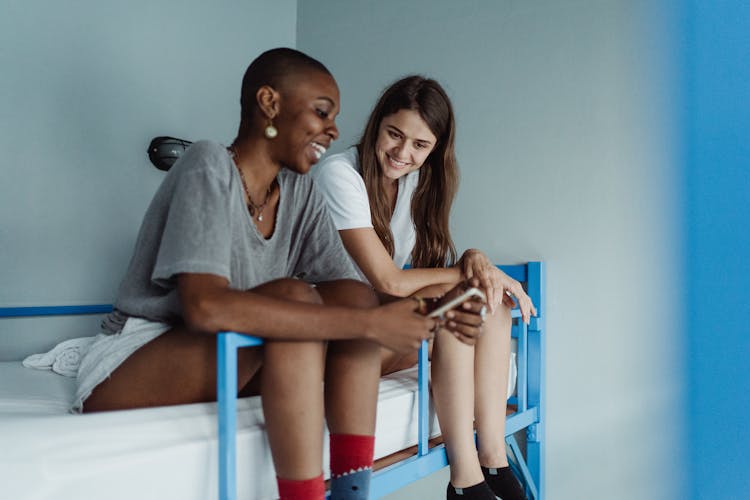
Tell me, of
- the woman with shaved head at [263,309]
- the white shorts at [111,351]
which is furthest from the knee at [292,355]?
the white shorts at [111,351]

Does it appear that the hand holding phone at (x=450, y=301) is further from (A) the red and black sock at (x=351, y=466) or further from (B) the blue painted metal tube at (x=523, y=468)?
(B) the blue painted metal tube at (x=523, y=468)

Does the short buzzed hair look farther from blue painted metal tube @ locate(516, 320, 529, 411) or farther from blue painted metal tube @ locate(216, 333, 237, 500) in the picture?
blue painted metal tube @ locate(516, 320, 529, 411)

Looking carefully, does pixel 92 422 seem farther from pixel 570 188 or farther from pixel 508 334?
pixel 570 188

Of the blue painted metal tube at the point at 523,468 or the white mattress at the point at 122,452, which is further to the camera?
the blue painted metal tube at the point at 523,468

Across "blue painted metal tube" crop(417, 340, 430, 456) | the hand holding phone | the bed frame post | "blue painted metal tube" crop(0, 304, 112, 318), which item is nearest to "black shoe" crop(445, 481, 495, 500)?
"blue painted metal tube" crop(417, 340, 430, 456)

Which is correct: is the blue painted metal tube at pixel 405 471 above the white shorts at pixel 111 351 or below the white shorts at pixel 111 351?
below

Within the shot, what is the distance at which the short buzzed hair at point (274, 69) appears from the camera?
104cm

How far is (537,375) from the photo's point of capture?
1819 millimetres

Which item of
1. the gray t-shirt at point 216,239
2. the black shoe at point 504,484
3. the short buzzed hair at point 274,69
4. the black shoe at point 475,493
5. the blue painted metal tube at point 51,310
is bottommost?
the black shoe at point 504,484

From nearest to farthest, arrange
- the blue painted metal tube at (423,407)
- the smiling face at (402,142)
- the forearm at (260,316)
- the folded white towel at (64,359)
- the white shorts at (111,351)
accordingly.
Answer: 1. the forearm at (260,316)
2. the white shorts at (111,351)
3. the blue painted metal tube at (423,407)
4. the folded white towel at (64,359)
5. the smiling face at (402,142)

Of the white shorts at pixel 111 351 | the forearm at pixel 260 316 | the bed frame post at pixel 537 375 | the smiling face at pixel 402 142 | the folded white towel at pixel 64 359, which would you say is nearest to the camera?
the forearm at pixel 260 316

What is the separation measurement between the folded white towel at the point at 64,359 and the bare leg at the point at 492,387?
84 cm

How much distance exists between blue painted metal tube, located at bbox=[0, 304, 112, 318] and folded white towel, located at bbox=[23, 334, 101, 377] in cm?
24

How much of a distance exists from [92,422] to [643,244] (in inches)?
55.3
